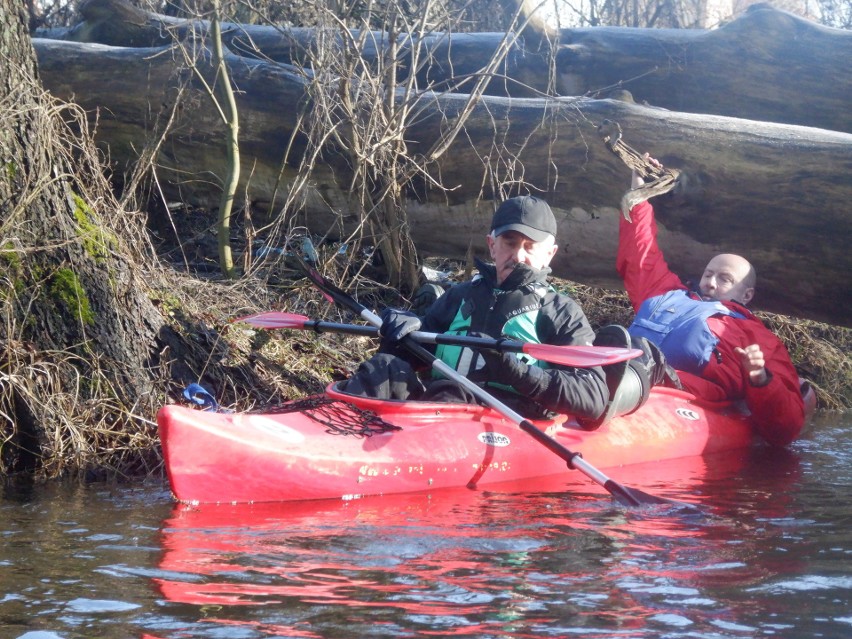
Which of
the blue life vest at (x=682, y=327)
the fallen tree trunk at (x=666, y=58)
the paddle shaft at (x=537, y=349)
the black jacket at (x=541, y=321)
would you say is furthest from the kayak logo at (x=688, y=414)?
the fallen tree trunk at (x=666, y=58)

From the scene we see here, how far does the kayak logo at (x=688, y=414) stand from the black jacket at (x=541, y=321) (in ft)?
3.30

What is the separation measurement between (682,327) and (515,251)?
5.62 ft

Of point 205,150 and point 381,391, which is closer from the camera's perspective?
point 381,391

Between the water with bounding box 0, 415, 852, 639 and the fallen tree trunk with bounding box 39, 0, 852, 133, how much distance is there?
389 centimetres

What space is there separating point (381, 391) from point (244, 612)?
204cm

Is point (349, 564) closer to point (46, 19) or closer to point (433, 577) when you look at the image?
point (433, 577)

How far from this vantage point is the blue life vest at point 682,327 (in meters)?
6.21

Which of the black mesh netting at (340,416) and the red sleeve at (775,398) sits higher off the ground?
the black mesh netting at (340,416)

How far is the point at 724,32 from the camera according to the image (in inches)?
304

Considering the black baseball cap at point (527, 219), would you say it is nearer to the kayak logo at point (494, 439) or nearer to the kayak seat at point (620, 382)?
the kayak seat at point (620, 382)

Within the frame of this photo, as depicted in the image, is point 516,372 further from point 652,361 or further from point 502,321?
point 652,361

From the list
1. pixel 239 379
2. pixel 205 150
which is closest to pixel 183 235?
pixel 205 150

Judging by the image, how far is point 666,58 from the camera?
7887 mm

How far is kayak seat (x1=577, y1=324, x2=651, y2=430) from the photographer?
5.14 m
